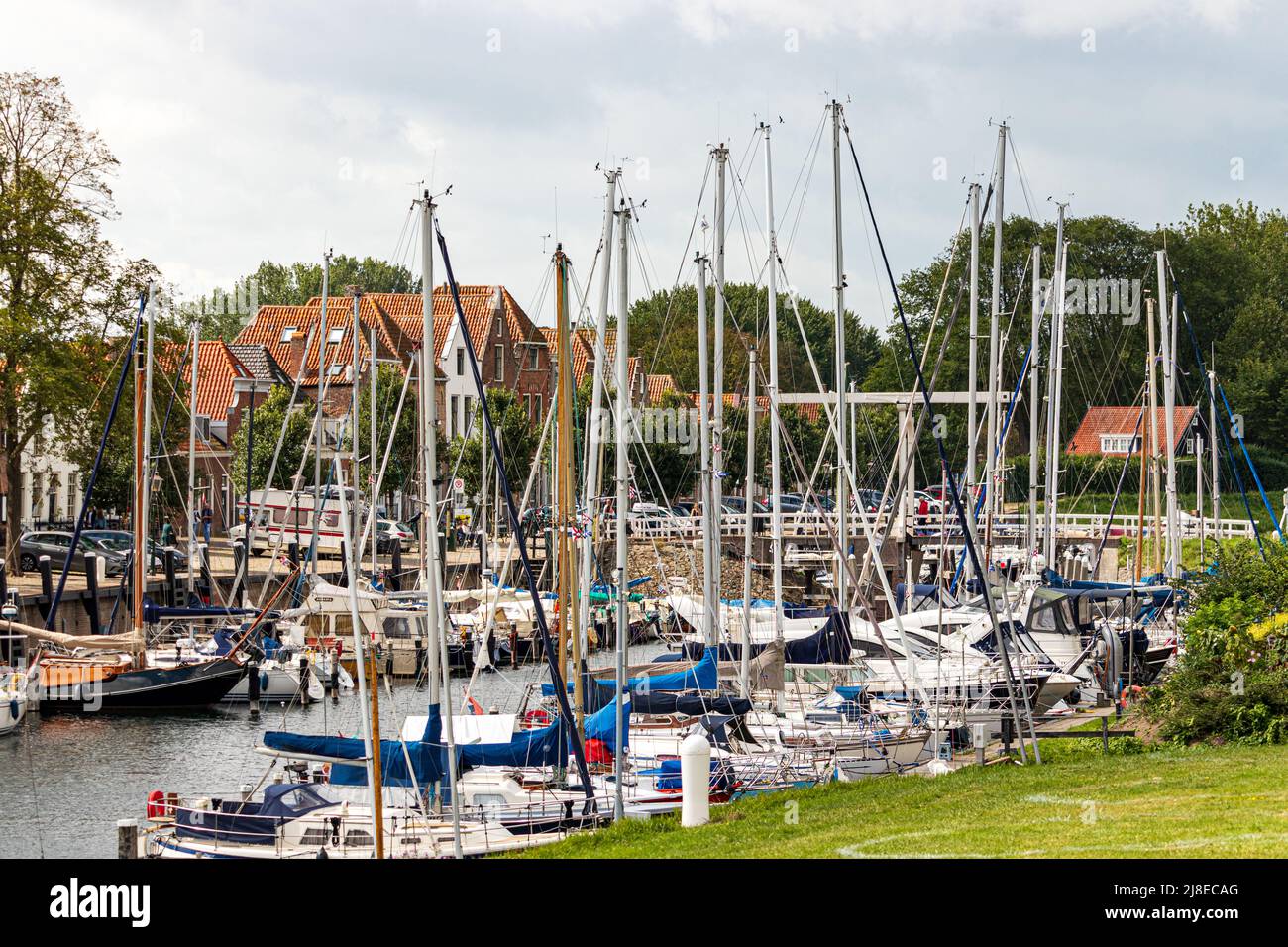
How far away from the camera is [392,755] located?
874 inches

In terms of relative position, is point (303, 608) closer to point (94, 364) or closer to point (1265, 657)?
point (94, 364)

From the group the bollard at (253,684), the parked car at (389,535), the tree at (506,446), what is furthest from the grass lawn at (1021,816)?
the tree at (506,446)

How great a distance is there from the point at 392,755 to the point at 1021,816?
945 cm

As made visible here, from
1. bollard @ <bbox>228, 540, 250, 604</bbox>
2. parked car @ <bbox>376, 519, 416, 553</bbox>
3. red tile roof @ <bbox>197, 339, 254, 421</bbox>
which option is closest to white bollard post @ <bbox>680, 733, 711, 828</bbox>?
bollard @ <bbox>228, 540, 250, 604</bbox>

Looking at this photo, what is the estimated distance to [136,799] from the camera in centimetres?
3041

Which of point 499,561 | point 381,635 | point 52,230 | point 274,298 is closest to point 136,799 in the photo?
point 381,635

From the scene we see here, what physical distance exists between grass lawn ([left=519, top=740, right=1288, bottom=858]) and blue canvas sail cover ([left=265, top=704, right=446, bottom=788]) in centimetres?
327

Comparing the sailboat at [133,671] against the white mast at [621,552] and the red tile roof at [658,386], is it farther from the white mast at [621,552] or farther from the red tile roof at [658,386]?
the red tile roof at [658,386]

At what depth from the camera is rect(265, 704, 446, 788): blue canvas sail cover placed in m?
22.2

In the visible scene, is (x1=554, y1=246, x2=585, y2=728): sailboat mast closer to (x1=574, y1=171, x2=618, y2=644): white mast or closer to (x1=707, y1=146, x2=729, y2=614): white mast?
(x1=574, y1=171, x2=618, y2=644): white mast

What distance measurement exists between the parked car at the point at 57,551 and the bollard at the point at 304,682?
13.0 meters

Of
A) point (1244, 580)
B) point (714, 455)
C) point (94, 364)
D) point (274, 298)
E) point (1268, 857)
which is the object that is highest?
point (274, 298)

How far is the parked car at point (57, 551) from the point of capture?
5391 centimetres
